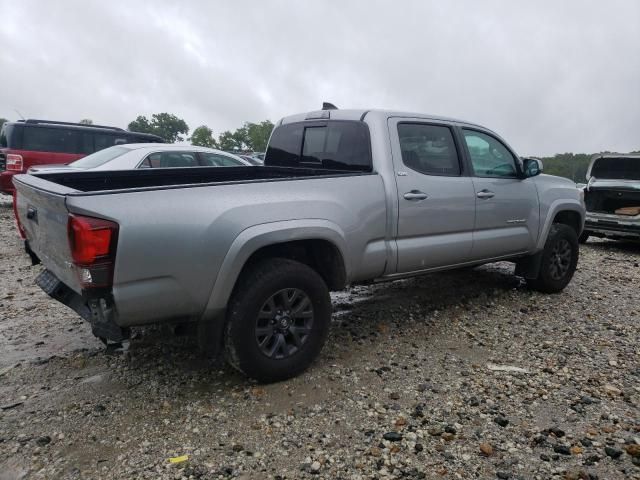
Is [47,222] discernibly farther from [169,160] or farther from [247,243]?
[169,160]

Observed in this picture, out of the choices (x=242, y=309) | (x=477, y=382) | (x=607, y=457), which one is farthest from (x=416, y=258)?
(x=607, y=457)

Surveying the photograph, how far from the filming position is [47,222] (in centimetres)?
289

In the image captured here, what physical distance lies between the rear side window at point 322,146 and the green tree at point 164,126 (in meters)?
82.6

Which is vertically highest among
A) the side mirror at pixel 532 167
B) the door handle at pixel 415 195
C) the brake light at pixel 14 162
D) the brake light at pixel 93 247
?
the side mirror at pixel 532 167

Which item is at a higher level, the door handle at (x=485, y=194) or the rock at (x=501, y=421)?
the door handle at (x=485, y=194)

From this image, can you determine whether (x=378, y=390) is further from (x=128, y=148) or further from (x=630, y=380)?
(x=128, y=148)

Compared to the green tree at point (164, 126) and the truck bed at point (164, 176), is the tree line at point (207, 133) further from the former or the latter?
the truck bed at point (164, 176)

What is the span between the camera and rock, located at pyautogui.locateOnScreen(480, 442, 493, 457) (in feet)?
8.68

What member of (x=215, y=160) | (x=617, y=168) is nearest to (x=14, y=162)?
(x=215, y=160)

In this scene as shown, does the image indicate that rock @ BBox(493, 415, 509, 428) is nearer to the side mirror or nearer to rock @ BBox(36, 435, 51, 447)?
rock @ BBox(36, 435, 51, 447)

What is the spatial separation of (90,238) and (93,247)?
5cm

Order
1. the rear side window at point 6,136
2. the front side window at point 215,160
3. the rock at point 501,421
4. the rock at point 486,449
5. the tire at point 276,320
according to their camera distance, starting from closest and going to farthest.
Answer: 1. the rock at point 486,449
2. the rock at point 501,421
3. the tire at point 276,320
4. the front side window at point 215,160
5. the rear side window at point 6,136

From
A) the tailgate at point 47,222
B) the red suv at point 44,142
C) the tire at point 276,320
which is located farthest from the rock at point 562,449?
the red suv at point 44,142

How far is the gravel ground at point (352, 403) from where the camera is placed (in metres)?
2.57
